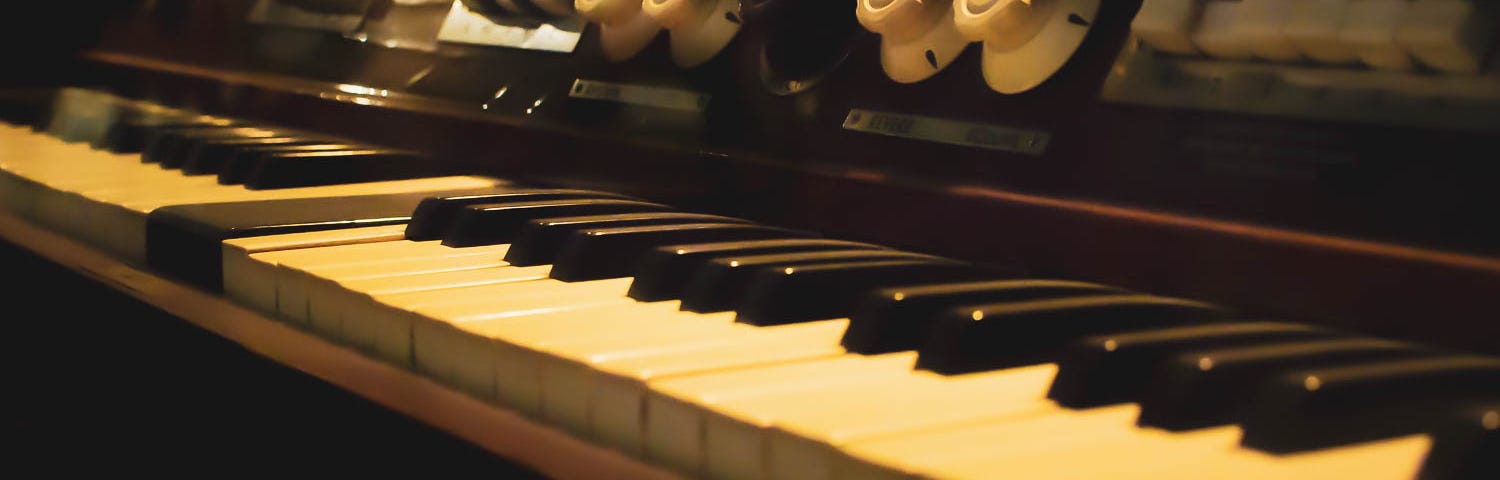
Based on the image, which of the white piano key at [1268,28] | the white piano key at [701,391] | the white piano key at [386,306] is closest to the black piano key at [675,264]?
the white piano key at [386,306]

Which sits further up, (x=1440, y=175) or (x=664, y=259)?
(x=1440, y=175)

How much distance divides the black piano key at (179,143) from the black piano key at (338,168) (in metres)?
0.20

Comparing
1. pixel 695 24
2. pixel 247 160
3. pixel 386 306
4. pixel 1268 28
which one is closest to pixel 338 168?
pixel 247 160

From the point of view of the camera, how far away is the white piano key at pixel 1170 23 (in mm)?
944

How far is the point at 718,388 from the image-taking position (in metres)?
0.75

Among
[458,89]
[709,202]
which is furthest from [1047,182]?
[458,89]

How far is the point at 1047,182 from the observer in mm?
1062

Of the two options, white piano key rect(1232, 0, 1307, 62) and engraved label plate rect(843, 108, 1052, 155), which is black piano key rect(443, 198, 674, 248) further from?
white piano key rect(1232, 0, 1307, 62)

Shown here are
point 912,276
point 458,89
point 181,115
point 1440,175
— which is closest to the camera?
point 1440,175

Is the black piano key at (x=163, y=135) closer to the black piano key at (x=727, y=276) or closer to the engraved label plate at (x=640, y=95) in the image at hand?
the engraved label plate at (x=640, y=95)

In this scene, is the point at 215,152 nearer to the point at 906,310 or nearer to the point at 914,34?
the point at 914,34

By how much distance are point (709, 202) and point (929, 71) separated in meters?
0.28

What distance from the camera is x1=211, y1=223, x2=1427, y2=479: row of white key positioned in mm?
621

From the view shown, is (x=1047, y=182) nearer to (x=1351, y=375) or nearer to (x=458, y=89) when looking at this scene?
(x=1351, y=375)
